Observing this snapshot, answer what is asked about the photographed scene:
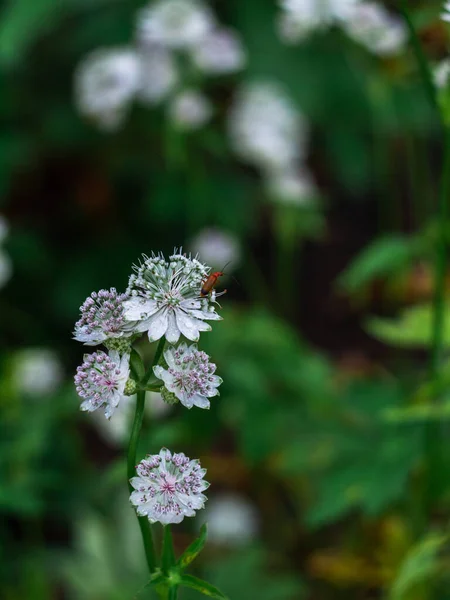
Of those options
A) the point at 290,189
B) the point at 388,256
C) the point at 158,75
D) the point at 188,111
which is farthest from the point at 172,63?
the point at 388,256

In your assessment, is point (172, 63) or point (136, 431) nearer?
point (136, 431)

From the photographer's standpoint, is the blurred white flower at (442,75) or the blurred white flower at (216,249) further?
the blurred white flower at (216,249)

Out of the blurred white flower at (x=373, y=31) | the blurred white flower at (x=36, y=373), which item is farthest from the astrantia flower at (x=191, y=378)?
the blurred white flower at (x=36, y=373)

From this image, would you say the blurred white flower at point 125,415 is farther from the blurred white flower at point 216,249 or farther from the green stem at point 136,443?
the green stem at point 136,443

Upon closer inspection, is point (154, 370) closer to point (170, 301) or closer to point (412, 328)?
point (170, 301)

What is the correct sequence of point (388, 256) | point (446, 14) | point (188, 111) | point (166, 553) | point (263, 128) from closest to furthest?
1. point (166, 553)
2. point (446, 14)
3. point (388, 256)
4. point (188, 111)
5. point (263, 128)

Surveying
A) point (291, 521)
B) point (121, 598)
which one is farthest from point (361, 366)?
point (121, 598)
